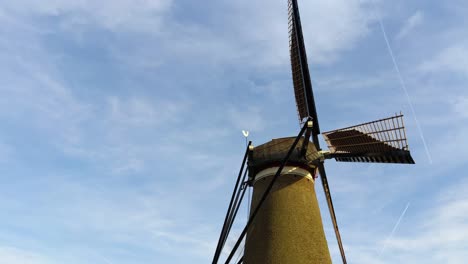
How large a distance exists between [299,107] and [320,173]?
323 cm

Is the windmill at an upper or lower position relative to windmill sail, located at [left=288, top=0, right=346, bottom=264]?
lower

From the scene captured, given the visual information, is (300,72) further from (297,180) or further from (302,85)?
(297,180)

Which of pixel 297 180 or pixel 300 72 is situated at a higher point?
pixel 300 72

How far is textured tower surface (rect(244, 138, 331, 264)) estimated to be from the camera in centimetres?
1273

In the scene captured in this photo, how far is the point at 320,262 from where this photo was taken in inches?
499

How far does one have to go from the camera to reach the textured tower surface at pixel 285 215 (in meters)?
12.7

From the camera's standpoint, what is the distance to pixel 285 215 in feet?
44.4

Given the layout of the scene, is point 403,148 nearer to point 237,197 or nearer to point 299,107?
point 299,107

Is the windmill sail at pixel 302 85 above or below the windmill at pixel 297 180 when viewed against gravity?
above

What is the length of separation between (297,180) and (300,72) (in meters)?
5.15

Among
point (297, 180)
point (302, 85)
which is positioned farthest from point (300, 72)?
point (297, 180)

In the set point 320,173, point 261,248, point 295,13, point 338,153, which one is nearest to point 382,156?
point 338,153

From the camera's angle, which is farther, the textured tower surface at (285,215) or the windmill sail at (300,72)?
the windmill sail at (300,72)

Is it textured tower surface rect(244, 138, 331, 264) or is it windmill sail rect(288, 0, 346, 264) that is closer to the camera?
textured tower surface rect(244, 138, 331, 264)
